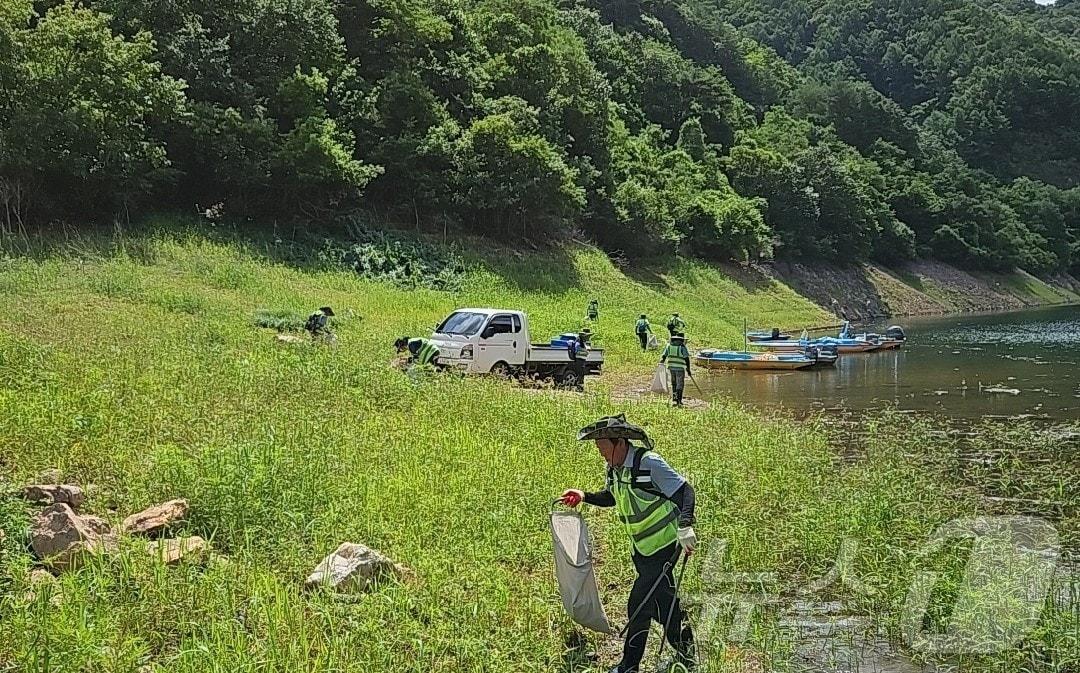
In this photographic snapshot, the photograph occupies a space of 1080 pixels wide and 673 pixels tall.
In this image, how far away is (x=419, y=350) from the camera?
58.1ft

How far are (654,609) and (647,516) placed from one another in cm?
61

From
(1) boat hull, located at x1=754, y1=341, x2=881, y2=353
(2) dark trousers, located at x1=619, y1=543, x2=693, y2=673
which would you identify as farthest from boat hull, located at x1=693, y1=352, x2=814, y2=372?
(2) dark trousers, located at x1=619, y1=543, x2=693, y2=673

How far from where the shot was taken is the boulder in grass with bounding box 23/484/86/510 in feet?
24.2

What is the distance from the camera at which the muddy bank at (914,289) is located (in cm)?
5959

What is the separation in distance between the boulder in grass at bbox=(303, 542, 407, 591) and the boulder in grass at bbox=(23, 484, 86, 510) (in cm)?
248

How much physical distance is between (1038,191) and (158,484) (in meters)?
97.7

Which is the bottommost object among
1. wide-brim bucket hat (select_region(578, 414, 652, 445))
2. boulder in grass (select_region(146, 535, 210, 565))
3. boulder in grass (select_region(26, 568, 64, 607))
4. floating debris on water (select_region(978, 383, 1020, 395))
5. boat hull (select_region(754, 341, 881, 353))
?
boat hull (select_region(754, 341, 881, 353))

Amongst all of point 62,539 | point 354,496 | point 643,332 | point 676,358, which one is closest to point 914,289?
point 643,332

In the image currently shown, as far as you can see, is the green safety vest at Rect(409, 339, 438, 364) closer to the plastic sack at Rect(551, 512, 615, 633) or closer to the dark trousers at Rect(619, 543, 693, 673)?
the plastic sack at Rect(551, 512, 615, 633)

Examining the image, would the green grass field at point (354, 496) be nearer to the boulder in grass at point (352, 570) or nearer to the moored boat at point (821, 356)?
the boulder in grass at point (352, 570)

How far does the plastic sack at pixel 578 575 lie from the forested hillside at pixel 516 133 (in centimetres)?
2407

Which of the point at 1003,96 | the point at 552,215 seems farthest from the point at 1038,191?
the point at 552,215

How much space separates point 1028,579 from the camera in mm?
6910

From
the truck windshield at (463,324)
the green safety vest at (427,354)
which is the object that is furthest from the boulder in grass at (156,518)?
the truck windshield at (463,324)
